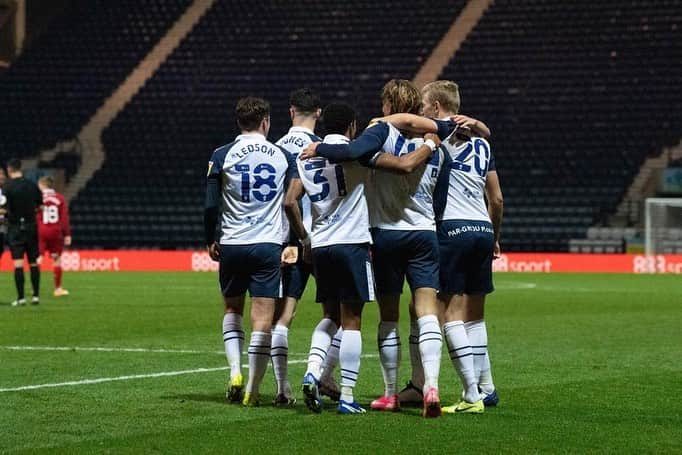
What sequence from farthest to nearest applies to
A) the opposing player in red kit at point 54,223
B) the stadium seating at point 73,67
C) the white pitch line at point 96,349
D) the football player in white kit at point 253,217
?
the stadium seating at point 73,67 < the opposing player in red kit at point 54,223 < the white pitch line at point 96,349 < the football player in white kit at point 253,217

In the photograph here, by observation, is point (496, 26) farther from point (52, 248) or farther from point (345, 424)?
point (345, 424)

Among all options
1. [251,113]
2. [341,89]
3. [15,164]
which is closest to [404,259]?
[251,113]

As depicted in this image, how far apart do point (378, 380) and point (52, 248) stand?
13856 mm

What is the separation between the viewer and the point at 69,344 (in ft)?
44.4

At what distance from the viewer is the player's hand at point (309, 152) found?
8289mm

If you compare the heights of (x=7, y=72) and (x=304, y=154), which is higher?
(x=7, y=72)

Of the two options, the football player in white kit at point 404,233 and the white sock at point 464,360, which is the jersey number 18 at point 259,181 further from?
the white sock at point 464,360

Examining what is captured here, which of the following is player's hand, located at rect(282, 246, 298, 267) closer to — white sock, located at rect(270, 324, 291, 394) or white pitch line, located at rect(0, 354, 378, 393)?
white sock, located at rect(270, 324, 291, 394)

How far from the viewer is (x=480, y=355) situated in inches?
352

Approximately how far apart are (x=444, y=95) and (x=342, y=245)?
1.17m

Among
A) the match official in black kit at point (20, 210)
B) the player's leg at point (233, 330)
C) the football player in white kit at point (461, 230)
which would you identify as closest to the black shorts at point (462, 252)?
the football player in white kit at point (461, 230)

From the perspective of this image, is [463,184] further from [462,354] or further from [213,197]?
[213,197]

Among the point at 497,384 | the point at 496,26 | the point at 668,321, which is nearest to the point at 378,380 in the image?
the point at 497,384

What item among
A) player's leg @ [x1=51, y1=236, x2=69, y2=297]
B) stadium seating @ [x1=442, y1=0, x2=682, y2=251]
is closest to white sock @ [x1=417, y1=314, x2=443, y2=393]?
player's leg @ [x1=51, y1=236, x2=69, y2=297]
